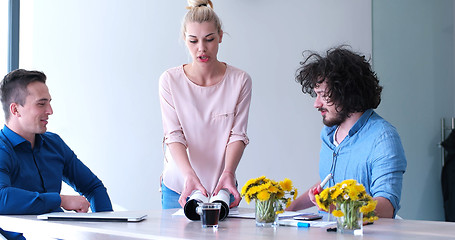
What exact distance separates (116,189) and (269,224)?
2.37 meters

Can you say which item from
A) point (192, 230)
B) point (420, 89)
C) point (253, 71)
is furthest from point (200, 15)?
point (420, 89)

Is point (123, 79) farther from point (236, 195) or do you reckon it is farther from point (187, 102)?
point (236, 195)

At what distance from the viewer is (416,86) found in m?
4.65

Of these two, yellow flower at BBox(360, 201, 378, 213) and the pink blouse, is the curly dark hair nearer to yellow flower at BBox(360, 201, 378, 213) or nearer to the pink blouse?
the pink blouse

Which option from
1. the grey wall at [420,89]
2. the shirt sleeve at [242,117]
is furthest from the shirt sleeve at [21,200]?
the grey wall at [420,89]

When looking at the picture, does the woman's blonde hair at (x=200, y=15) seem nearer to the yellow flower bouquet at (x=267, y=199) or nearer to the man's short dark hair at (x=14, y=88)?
the man's short dark hair at (x=14, y=88)

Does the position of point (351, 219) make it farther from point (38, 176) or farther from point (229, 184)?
point (38, 176)

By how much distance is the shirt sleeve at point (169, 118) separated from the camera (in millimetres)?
2445

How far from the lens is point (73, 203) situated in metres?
2.22

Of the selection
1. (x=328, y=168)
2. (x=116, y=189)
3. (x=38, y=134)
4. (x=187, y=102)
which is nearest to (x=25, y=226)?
(x=38, y=134)

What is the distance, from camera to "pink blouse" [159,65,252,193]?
2447mm

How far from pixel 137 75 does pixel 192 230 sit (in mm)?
2488

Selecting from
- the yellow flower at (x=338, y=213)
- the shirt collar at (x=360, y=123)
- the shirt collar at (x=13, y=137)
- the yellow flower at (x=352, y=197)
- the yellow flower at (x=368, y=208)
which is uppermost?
the shirt collar at (x=360, y=123)

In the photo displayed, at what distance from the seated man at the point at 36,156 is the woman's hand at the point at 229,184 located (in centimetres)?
54
